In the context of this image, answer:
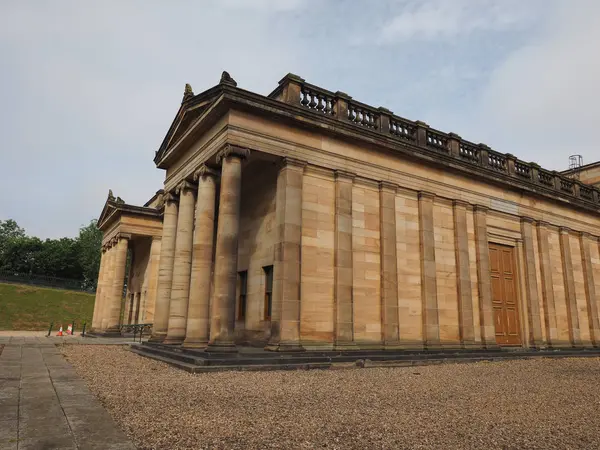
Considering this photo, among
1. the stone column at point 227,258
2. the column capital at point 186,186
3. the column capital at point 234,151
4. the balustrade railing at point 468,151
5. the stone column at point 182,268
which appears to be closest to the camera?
the stone column at point 227,258

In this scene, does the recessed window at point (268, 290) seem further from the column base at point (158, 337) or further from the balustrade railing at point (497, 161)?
the balustrade railing at point (497, 161)

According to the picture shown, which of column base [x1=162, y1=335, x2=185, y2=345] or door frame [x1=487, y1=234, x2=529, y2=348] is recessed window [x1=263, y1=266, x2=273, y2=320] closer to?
column base [x1=162, y1=335, x2=185, y2=345]

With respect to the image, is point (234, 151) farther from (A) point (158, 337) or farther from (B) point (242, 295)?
(A) point (158, 337)

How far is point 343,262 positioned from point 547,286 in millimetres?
12293

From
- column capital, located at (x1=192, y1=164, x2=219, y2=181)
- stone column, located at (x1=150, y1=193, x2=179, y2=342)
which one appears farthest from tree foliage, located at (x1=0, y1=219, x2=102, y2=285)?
column capital, located at (x1=192, y1=164, x2=219, y2=181)

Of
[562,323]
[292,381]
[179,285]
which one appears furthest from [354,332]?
[562,323]

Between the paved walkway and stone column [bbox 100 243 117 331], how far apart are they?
19.2 metres

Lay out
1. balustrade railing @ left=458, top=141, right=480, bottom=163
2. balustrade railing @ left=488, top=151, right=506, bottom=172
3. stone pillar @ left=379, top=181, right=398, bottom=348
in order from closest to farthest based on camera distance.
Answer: stone pillar @ left=379, top=181, right=398, bottom=348 < balustrade railing @ left=458, top=141, right=480, bottom=163 < balustrade railing @ left=488, top=151, right=506, bottom=172

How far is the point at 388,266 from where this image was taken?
14539 millimetres

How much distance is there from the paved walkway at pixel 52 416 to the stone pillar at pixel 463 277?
1348 cm

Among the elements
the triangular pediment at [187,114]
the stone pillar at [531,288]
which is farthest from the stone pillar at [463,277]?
the triangular pediment at [187,114]

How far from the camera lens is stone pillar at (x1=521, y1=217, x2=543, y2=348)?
18.5 m

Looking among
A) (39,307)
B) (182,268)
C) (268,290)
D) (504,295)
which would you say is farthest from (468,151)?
Answer: (39,307)

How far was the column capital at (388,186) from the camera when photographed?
15.2m
